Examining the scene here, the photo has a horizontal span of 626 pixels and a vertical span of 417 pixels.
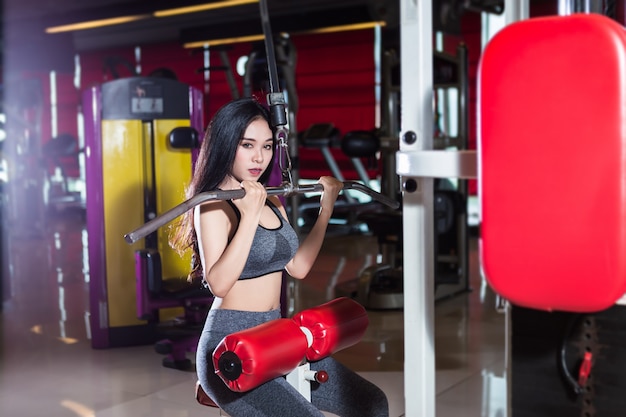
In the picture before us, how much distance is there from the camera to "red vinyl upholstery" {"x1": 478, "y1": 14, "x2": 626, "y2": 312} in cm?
93

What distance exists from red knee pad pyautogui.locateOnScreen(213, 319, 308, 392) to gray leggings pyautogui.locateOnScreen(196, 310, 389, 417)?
0.07 m

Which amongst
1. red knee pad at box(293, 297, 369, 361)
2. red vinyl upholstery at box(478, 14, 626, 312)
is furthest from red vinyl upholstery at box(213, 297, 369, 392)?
red vinyl upholstery at box(478, 14, 626, 312)

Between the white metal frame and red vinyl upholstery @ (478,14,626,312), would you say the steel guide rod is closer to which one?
the white metal frame

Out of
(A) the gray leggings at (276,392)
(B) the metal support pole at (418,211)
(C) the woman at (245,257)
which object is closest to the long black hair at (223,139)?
(C) the woman at (245,257)

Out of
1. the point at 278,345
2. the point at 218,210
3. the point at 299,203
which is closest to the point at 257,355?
the point at 278,345

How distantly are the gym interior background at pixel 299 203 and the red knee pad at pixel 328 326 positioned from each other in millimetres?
484

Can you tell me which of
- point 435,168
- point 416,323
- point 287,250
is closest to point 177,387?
point 287,250

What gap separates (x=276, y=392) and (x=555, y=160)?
3.17 ft

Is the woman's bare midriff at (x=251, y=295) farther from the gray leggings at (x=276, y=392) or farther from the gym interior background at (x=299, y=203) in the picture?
the gym interior background at (x=299, y=203)

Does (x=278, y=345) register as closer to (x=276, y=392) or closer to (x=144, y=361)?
(x=276, y=392)

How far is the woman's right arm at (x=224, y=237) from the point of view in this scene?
1.63 metres

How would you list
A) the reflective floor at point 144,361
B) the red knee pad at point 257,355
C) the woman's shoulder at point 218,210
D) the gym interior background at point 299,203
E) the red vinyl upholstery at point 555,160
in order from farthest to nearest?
the gym interior background at point 299,203, the reflective floor at point 144,361, the woman's shoulder at point 218,210, the red knee pad at point 257,355, the red vinyl upholstery at point 555,160

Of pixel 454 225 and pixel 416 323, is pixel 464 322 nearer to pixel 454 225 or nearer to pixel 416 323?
pixel 454 225

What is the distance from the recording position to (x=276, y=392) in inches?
67.4
